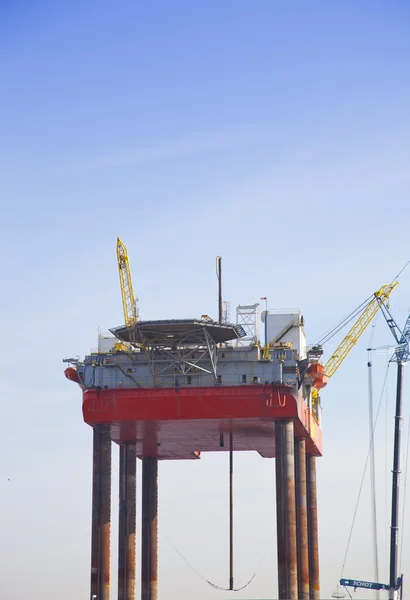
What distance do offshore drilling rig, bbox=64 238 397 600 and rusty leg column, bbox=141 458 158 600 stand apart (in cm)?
1342

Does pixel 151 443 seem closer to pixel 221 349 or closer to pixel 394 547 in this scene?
pixel 221 349

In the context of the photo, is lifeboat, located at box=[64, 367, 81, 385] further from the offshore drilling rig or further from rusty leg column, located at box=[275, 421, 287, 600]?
rusty leg column, located at box=[275, 421, 287, 600]

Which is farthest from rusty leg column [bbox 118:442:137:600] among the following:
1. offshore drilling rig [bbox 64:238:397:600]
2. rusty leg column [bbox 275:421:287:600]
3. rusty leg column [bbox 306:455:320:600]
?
rusty leg column [bbox 306:455:320:600]

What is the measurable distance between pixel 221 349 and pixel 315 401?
22.2 meters

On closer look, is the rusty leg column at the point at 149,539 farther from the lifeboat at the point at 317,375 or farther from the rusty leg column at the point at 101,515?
the lifeboat at the point at 317,375

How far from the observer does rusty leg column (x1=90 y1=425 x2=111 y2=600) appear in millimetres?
102938

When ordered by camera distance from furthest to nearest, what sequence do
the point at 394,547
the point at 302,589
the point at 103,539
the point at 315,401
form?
the point at 394,547 → the point at 315,401 → the point at 302,589 → the point at 103,539

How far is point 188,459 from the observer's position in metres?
131

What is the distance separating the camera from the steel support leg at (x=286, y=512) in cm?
10000

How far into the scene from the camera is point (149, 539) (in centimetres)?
12419

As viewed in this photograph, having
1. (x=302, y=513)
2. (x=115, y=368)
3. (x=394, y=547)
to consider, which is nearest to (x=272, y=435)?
(x=302, y=513)

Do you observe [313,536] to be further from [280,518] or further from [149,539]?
[280,518]

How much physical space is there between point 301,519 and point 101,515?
736 inches

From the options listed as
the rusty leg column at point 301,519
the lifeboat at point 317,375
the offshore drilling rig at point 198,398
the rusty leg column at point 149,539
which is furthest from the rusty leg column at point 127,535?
the lifeboat at point 317,375
